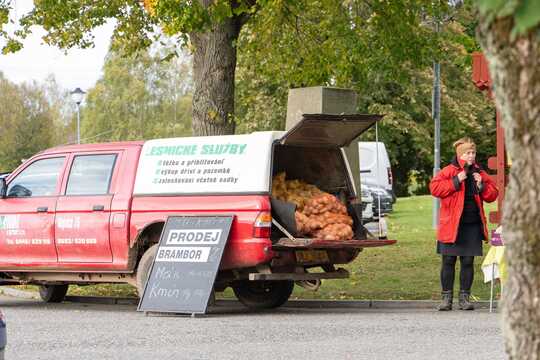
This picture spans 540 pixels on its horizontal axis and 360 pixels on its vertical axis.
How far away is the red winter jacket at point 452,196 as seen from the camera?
43.3ft

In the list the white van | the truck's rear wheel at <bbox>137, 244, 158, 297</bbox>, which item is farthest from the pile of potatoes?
the white van

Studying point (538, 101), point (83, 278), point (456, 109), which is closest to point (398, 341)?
point (83, 278)

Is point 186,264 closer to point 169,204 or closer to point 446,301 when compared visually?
point 169,204

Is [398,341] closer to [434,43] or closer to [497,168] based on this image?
[497,168]

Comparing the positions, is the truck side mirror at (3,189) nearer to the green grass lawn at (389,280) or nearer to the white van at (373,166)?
the green grass lawn at (389,280)

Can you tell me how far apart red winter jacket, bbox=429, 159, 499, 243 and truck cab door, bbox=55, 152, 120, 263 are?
368 cm

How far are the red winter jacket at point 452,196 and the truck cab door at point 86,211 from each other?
3680 mm

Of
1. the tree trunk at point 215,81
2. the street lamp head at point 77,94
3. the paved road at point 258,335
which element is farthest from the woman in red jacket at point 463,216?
the street lamp head at point 77,94

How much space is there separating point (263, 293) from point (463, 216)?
2493mm

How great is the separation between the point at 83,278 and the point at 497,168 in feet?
16.6

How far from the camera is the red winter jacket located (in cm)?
1320

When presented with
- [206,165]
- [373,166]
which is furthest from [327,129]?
[373,166]

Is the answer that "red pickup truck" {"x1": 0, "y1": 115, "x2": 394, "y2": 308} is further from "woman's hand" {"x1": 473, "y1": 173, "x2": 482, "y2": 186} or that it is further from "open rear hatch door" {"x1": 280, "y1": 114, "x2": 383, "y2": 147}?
"woman's hand" {"x1": 473, "y1": 173, "x2": 482, "y2": 186}

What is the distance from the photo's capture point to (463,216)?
13312mm
